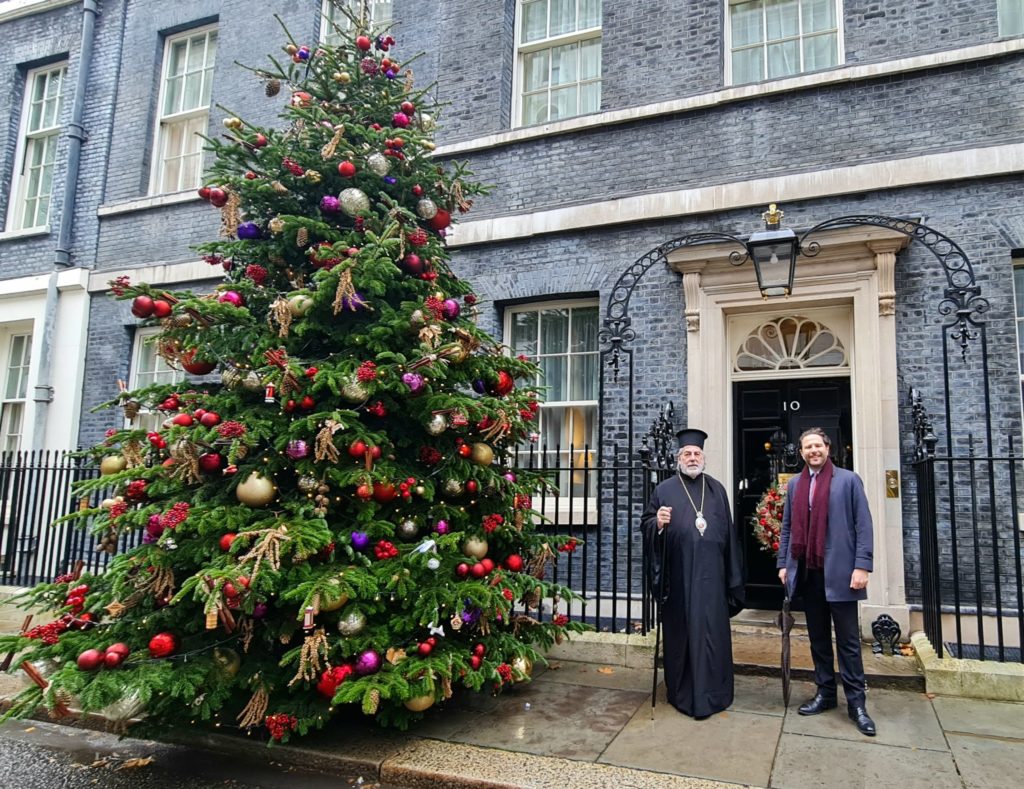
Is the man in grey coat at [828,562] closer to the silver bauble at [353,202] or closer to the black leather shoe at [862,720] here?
the black leather shoe at [862,720]

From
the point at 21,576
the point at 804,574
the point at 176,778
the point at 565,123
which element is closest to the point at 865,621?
the point at 804,574

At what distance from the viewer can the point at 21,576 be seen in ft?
32.6

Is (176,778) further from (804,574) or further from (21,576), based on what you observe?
(21,576)

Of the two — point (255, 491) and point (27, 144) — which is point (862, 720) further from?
point (27, 144)

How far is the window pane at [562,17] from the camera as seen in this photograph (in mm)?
8906

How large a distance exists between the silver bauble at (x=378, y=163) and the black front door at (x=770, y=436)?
4267 millimetres

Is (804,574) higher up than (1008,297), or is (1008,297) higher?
(1008,297)

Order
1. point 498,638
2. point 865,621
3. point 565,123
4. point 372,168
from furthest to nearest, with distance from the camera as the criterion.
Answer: point 565,123 < point 865,621 < point 372,168 < point 498,638

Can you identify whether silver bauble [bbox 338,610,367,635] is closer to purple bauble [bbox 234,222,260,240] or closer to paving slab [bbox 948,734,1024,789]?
purple bauble [bbox 234,222,260,240]

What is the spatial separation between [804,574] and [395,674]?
→ 104 inches

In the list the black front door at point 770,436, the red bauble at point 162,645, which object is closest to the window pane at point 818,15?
the black front door at point 770,436

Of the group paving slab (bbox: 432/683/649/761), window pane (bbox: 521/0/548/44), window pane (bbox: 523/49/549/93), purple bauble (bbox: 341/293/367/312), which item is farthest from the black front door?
window pane (bbox: 521/0/548/44)

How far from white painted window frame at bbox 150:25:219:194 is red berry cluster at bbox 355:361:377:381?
8.01 metres

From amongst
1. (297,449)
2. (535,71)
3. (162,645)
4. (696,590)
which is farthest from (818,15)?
(162,645)
